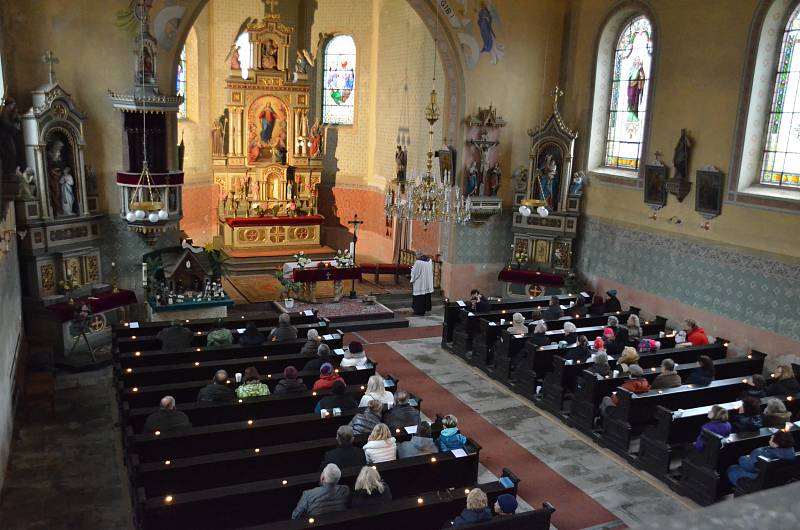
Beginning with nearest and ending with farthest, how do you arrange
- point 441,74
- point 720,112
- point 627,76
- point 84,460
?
point 84,460 < point 720,112 < point 627,76 < point 441,74

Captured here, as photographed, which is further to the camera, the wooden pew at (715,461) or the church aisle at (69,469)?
the wooden pew at (715,461)

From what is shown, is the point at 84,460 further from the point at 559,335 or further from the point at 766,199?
the point at 766,199

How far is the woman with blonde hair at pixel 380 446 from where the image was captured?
7699 millimetres

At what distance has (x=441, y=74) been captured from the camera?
19062mm

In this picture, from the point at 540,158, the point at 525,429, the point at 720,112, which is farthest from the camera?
the point at 540,158

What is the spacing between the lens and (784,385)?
10.4 metres

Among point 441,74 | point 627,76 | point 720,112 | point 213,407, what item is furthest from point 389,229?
point 213,407

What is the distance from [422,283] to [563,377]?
20.0 feet

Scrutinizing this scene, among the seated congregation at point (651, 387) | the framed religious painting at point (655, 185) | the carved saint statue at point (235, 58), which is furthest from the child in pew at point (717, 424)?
the carved saint statue at point (235, 58)

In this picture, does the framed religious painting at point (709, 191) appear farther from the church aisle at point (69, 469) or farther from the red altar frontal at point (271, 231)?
the red altar frontal at point (271, 231)

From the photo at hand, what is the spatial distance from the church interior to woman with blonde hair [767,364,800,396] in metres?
0.05

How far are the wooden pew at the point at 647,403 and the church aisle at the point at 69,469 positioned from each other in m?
6.72

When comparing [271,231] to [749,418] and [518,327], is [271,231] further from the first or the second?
[749,418]

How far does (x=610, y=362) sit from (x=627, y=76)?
7.89 metres
